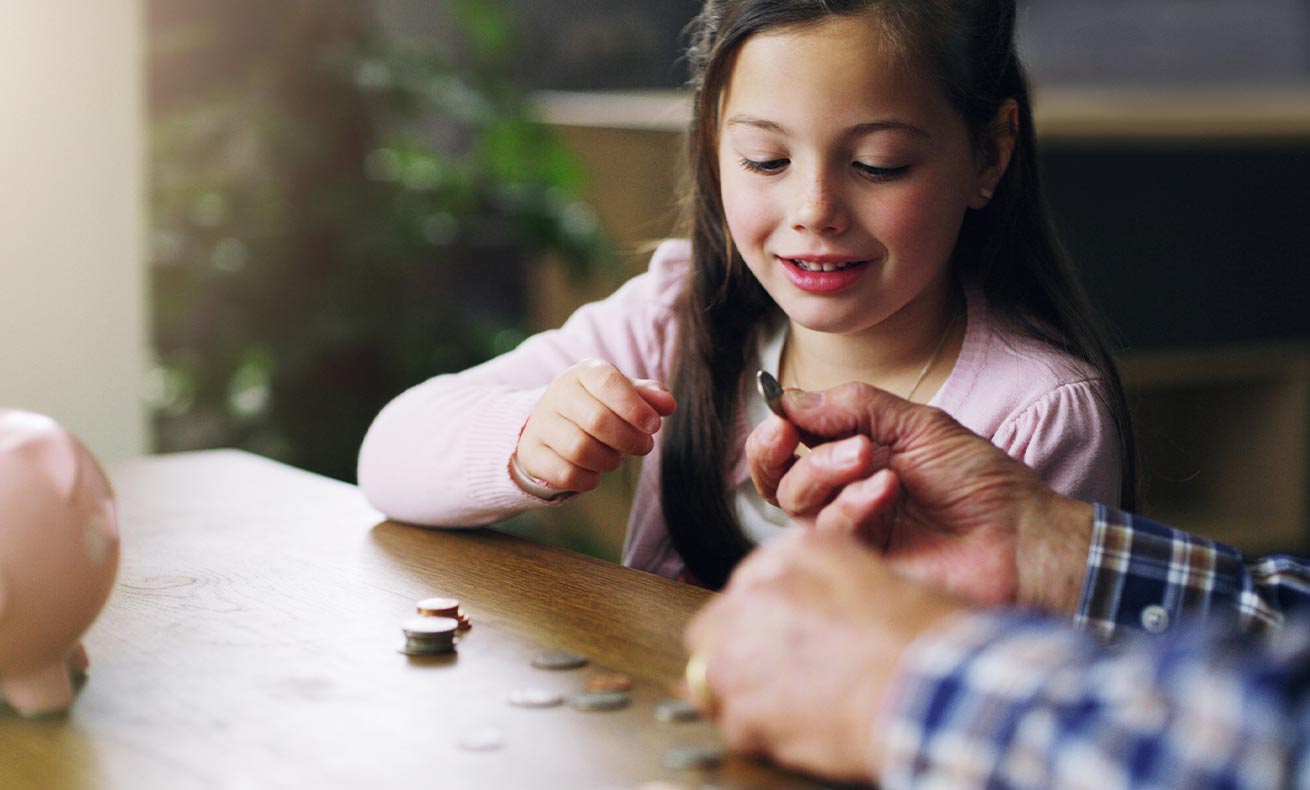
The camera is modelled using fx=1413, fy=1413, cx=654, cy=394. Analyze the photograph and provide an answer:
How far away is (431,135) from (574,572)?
113 inches

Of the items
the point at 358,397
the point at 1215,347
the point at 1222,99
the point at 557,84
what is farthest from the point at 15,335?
the point at 1222,99

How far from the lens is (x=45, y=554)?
2.29 feet

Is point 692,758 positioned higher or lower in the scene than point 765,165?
lower

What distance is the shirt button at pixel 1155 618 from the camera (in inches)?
32.2

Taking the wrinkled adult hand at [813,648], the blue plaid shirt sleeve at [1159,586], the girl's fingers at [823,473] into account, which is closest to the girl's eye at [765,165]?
the girl's fingers at [823,473]

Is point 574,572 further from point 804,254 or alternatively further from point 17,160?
point 17,160

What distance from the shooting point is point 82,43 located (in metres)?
2.12

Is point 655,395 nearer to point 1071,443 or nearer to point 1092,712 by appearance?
point 1071,443

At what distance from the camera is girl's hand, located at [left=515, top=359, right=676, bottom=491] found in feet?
3.55

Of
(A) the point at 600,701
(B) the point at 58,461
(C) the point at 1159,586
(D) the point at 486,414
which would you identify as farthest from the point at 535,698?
(D) the point at 486,414

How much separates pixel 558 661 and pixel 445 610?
108 mm

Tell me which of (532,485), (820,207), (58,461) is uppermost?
(820,207)

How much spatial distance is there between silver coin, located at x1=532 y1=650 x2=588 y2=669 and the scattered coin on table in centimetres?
2

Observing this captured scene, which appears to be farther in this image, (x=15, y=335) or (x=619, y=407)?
(x=15, y=335)
